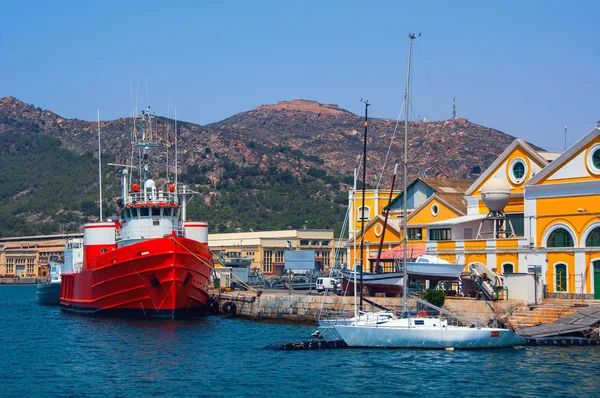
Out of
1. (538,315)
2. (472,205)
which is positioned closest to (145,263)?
(538,315)

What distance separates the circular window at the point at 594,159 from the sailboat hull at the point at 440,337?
1290 cm

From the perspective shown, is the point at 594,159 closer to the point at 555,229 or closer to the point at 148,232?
the point at 555,229

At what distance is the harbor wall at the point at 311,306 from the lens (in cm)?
4631

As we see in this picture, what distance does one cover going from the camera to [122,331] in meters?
49.5

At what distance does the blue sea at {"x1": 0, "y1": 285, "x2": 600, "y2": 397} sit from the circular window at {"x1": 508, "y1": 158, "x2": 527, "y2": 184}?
18.3 m

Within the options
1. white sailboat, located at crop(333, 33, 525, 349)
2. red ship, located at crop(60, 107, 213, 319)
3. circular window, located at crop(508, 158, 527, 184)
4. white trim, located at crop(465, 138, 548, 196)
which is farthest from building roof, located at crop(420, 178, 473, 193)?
white sailboat, located at crop(333, 33, 525, 349)

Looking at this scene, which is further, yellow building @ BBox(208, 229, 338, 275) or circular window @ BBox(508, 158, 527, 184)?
yellow building @ BBox(208, 229, 338, 275)

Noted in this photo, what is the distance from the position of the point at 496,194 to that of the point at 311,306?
42.5 ft

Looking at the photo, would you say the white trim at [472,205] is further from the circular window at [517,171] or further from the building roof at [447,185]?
the building roof at [447,185]

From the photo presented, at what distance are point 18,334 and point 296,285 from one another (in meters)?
31.1

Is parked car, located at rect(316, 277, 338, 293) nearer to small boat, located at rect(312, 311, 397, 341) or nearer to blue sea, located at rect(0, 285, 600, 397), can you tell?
blue sea, located at rect(0, 285, 600, 397)

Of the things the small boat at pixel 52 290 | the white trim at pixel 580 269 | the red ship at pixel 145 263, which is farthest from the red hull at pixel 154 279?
the small boat at pixel 52 290

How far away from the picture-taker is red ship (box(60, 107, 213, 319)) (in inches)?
2089

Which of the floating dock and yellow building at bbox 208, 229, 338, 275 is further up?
yellow building at bbox 208, 229, 338, 275
